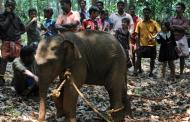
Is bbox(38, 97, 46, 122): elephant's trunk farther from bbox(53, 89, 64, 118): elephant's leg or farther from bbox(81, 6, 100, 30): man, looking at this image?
bbox(81, 6, 100, 30): man

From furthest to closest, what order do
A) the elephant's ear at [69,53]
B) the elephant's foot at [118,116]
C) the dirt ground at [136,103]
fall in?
the dirt ground at [136,103] → the elephant's foot at [118,116] → the elephant's ear at [69,53]

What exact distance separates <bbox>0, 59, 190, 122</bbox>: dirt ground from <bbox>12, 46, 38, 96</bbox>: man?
0.19 m

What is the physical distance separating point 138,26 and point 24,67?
16.6 feet


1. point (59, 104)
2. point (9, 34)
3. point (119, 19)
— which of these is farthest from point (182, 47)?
point (59, 104)

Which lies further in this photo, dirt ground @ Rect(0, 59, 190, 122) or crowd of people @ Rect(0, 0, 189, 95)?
crowd of people @ Rect(0, 0, 189, 95)

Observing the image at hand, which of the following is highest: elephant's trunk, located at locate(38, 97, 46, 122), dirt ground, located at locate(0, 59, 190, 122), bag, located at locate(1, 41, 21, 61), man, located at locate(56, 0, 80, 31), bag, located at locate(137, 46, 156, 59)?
man, located at locate(56, 0, 80, 31)

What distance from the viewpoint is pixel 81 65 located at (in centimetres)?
665

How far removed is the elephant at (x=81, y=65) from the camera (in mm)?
6176

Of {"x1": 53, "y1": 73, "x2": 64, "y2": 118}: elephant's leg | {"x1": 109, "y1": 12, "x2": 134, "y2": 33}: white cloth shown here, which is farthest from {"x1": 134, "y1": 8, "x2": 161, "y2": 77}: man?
{"x1": 53, "y1": 73, "x2": 64, "y2": 118}: elephant's leg

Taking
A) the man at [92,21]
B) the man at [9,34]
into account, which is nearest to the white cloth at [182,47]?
the man at [92,21]

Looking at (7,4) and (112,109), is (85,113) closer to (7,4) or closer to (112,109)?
(112,109)

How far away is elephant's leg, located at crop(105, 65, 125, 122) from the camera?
7.35 metres

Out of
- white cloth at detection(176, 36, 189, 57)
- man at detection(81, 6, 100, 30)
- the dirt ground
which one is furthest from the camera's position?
white cloth at detection(176, 36, 189, 57)

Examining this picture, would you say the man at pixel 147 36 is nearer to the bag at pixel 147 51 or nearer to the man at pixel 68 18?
the bag at pixel 147 51
